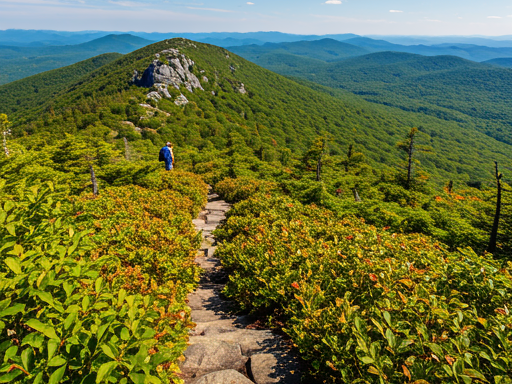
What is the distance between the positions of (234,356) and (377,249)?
12.1 ft

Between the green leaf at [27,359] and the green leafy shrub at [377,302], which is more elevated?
the green leaf at [27,359]

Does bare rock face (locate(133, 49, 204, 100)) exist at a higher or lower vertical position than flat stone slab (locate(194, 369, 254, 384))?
higher

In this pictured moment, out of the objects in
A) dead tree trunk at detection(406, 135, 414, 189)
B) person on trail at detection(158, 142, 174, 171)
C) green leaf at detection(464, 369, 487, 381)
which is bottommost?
dead tree trunk at detection(406, 135, 414, 189)

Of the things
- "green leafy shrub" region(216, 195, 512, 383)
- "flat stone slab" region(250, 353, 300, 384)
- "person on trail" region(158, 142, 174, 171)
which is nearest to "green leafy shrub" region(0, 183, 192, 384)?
"flat stone slab" region(250, 353, 300, 384)

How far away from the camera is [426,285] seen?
170 inches

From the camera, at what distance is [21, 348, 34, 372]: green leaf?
1964 mm

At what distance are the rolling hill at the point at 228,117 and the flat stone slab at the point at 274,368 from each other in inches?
1948

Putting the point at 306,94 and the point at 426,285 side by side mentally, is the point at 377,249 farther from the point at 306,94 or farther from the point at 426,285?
the point at 306,94

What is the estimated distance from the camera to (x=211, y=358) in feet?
14.1

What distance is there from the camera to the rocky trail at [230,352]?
394 centimetres

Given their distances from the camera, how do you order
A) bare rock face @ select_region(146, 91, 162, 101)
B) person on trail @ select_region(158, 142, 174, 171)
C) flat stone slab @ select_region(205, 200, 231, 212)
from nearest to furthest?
1. flat stone slab @ select_region(205, 200, 231, 212)
2. person on trail @ select_region(158, 142, 174, 171)
3. bare rock face @ select_region(146, 91, 162, 101)

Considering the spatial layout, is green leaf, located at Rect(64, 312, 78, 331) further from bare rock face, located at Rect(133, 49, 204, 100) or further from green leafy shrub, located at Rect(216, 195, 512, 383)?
bare rock face, located at Rect(133, 49, 204, 100)

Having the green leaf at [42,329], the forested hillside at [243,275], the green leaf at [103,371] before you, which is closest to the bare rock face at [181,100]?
the forested hillside at [243,275]

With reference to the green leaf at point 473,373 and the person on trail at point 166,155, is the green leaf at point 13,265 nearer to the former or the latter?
the green leaf at point 473,373
